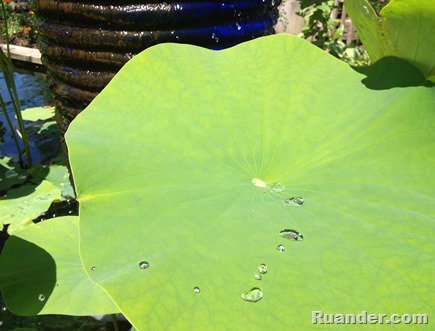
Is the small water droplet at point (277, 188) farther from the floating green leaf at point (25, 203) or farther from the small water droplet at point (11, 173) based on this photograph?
Result: the small water droplet at point (11, 173)

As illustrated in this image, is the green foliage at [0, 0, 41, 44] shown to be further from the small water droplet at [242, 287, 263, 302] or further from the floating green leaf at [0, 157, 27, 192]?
the small water droplet at [242, 287, 263, 302]

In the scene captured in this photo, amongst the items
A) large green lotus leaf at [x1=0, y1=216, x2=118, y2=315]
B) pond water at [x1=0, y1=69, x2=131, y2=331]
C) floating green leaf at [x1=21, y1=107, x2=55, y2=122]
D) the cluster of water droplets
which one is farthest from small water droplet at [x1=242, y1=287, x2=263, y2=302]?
floating green leaf at [x1=21, y1=107, x2=55, y2=122]

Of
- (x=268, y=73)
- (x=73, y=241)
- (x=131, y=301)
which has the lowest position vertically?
(x=73, y=241)

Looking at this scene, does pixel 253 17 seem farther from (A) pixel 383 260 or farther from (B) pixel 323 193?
(A) pixel 383 260

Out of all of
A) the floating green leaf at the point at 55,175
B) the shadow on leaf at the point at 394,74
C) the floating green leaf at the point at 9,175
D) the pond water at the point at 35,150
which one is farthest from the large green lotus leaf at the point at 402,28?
the floating green leaf at the point at 9,175

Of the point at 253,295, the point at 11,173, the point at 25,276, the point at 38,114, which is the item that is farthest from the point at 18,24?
the point at 253,295

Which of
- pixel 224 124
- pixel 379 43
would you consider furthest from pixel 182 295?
pixel 379 43

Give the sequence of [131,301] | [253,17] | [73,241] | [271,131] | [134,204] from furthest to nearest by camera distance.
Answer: [253,17] < [73,241] < [271,131] < [134,204] < [131,301]
